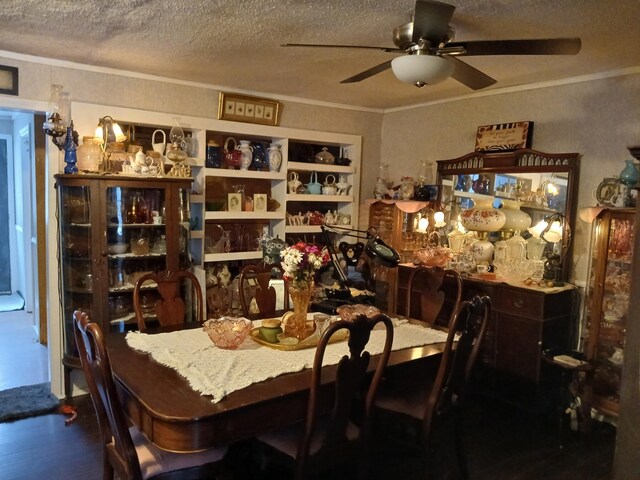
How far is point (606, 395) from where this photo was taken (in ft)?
9.89

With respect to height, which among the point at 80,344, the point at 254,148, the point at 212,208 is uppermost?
the point at 254,148

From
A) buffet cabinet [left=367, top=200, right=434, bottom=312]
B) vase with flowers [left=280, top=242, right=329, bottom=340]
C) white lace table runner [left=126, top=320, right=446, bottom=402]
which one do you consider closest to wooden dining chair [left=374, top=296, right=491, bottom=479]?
white lace table runner [left=126, top=320, right=446, bottom=402]

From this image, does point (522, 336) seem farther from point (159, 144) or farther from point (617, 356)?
point (159, 144)

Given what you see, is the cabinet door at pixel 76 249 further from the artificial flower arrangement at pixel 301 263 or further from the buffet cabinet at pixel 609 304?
the buffet cabinet at pixel 609 304

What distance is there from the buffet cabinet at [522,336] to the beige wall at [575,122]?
37 centimetres

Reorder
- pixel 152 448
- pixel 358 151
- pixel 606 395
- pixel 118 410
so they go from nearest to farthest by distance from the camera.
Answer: pixel 118 410
pixel 152 448
pixel 606 395
pixel 358 151

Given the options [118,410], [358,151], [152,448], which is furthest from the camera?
[358,151]

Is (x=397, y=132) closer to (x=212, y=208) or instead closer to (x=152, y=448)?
(x=212, y=208)

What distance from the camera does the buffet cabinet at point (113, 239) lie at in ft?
10.4

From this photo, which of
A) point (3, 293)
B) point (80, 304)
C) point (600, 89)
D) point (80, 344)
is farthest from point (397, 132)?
point (3, 293)

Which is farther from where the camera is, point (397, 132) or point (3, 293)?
point (3, 293)

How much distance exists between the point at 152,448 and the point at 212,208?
91.0 inches

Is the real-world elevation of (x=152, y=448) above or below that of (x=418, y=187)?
below

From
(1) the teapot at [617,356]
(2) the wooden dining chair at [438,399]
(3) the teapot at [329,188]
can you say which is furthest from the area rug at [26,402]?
(1) the teapot at [617,356]
